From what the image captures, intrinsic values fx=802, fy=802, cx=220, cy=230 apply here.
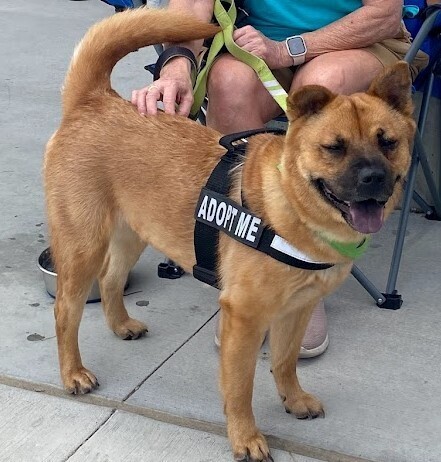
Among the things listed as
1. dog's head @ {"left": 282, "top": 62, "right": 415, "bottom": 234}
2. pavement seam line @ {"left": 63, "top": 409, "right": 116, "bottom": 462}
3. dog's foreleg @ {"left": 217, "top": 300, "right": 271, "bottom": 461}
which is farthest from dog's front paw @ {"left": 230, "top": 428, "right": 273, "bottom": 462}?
dog's head @ {"left": 282, "top": 62, "right": 415, "bottom": 234}

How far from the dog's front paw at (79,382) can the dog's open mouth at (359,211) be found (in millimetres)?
1207

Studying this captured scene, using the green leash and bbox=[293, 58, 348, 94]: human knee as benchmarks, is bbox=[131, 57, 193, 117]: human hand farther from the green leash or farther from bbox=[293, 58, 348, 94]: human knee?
bbox=[293, 58, 348, 94]: human knee

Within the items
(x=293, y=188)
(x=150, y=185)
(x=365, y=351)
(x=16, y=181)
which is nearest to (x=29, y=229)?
(x=16, y=181)

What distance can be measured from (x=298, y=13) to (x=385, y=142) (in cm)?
125

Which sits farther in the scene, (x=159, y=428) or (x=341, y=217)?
(x=159, y=428)

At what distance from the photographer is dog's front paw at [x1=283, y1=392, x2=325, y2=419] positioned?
Answer: 2.79 metres

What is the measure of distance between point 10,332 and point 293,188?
5.15 feet

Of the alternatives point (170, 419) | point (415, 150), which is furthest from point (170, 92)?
point (415, 150)

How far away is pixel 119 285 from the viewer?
330cm

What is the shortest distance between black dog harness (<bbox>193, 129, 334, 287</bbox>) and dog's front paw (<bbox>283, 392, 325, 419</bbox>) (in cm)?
52

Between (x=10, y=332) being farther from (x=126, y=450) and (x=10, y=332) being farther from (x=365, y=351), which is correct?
(x=365, y=351)

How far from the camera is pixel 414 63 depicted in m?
3.57


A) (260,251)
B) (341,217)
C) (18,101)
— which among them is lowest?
(18,101)

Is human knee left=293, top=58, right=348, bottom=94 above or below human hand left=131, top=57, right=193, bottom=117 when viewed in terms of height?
above
